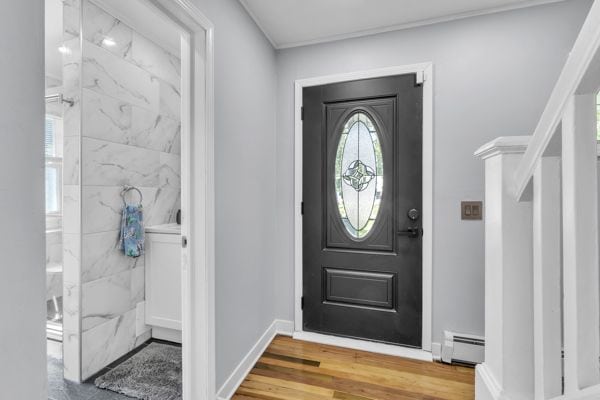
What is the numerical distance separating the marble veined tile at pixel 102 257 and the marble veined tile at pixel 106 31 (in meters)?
1.35

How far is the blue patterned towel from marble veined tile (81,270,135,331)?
0.19 meters

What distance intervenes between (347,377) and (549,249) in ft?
4.80

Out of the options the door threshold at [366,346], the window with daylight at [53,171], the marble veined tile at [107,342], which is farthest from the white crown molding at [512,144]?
the window with daylight at [53,171]

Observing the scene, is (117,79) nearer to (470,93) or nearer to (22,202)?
(22,202)

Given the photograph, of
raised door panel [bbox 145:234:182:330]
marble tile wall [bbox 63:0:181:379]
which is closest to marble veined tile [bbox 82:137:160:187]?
marble tile wall [bbox 63:0:181:379]

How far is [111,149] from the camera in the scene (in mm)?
2131

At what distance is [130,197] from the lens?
2299 mm

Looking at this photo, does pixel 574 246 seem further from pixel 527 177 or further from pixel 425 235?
pixel 425 235

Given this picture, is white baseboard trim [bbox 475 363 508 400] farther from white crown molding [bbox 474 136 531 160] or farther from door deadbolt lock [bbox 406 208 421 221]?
door deadbolt lock [bbox 406 208 421 221]

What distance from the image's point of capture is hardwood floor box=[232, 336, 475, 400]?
68.6 inches

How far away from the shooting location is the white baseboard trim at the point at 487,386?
116 cm

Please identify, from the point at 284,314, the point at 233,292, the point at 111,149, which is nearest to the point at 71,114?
the point at 111,149

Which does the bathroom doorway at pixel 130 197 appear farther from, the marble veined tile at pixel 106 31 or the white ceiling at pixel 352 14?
the white ceiling at pixel 352 14

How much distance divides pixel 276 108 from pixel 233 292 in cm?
155
